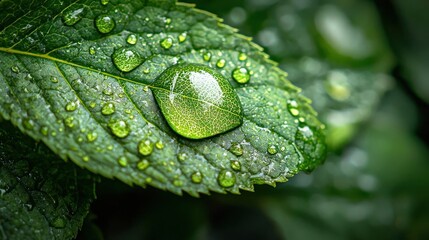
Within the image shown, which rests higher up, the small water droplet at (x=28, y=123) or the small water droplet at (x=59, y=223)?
the small water droplet at (x=28, y=123)

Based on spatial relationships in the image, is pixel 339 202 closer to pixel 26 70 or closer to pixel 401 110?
pixel 401 110

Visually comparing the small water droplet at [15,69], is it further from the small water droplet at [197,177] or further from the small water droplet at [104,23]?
the small water droplet at [197,177]

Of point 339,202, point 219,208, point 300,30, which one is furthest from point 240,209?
point 300,30

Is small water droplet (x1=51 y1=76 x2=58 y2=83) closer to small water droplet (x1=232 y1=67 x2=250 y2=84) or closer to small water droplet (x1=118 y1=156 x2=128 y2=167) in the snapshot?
small water droplet (x1=118 y1=156 x2=128 y2=167)

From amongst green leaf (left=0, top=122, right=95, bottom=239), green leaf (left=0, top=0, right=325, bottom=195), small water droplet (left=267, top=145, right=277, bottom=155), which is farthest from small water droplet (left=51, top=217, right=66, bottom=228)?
small water droplet (left=267, top=145, right=277, bottom=155)

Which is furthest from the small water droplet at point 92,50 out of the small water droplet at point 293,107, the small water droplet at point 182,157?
the small water droplet at point 293,107

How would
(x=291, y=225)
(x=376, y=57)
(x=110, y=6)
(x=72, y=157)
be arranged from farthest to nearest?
(x=376, y=57)
(x=291, y=225)
(x=110, y=6)
(x=72, y=157)
